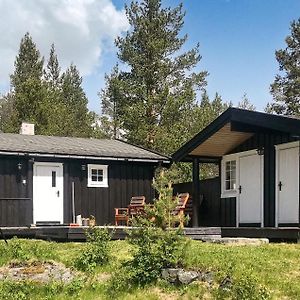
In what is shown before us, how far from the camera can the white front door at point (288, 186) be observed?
11812mm

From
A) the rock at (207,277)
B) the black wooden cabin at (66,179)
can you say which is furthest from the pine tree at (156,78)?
the rock at (207,277)

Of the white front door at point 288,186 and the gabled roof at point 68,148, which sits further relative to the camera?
the gabled roof at point 68,148

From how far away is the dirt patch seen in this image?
7809 millimetres

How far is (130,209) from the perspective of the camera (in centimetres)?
1562

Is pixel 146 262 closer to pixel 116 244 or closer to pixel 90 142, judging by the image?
pixel 116 244

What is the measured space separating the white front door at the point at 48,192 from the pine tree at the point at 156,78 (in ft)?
39.6

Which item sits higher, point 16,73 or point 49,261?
point 16,73

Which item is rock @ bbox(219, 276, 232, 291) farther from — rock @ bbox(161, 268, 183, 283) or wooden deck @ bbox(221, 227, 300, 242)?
wooden deck @ bbox(221, 227, 300, 242)

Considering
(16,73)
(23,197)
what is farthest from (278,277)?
(16,73)

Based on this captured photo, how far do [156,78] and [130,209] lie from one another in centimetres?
1457

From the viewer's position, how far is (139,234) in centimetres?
755

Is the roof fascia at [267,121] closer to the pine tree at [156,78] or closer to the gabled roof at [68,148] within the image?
the gabled roof at [68,148]

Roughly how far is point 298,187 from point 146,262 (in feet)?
18.4

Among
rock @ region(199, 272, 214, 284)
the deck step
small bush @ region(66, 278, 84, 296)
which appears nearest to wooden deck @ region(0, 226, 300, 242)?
the deck step
